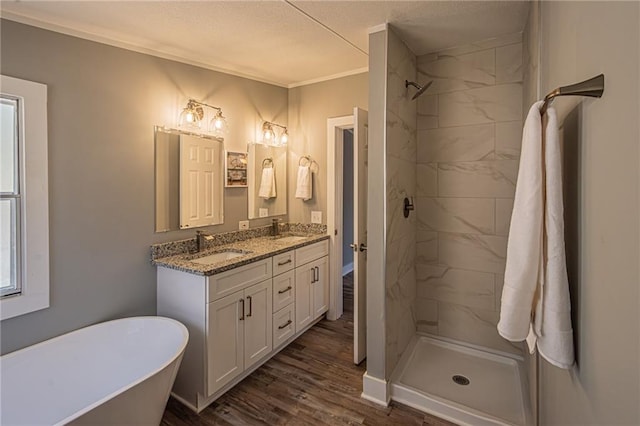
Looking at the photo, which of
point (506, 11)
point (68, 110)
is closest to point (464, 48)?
point (506, 11)

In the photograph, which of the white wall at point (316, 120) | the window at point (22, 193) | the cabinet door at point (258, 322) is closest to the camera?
the window at point (22, 193)

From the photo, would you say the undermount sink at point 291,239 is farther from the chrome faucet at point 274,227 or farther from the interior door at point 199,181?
the interior door at point 199,181

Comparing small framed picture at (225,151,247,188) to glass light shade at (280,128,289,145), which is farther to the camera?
glass light shade at (280,128,289,145)

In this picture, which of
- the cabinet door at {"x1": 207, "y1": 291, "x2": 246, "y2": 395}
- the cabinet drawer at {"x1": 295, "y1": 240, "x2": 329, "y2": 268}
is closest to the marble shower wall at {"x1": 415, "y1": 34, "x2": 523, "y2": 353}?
the cabinet drawer at {"x1": 295, "y1": 240, "x2": 329, "y2": 268}

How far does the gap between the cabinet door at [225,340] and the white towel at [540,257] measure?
1633 millimetres

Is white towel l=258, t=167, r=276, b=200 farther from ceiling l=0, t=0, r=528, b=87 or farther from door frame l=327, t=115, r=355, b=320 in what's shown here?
ceiling l=0, t=0, r=528, b=87

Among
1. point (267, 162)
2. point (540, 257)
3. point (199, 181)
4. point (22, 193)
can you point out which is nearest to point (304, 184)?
point (267, 162)

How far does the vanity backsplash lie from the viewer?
234 cm

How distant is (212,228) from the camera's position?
9.04 ft

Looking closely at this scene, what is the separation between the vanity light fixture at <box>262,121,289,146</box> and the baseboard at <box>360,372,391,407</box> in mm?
2339

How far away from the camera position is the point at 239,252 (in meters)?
2.62

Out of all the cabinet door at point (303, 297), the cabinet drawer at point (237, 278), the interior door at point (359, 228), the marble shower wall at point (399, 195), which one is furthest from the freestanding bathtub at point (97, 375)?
the marble shower wall at point (399, 195)

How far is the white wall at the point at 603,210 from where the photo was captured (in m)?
0.61

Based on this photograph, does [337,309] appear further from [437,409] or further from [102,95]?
[102,95]
